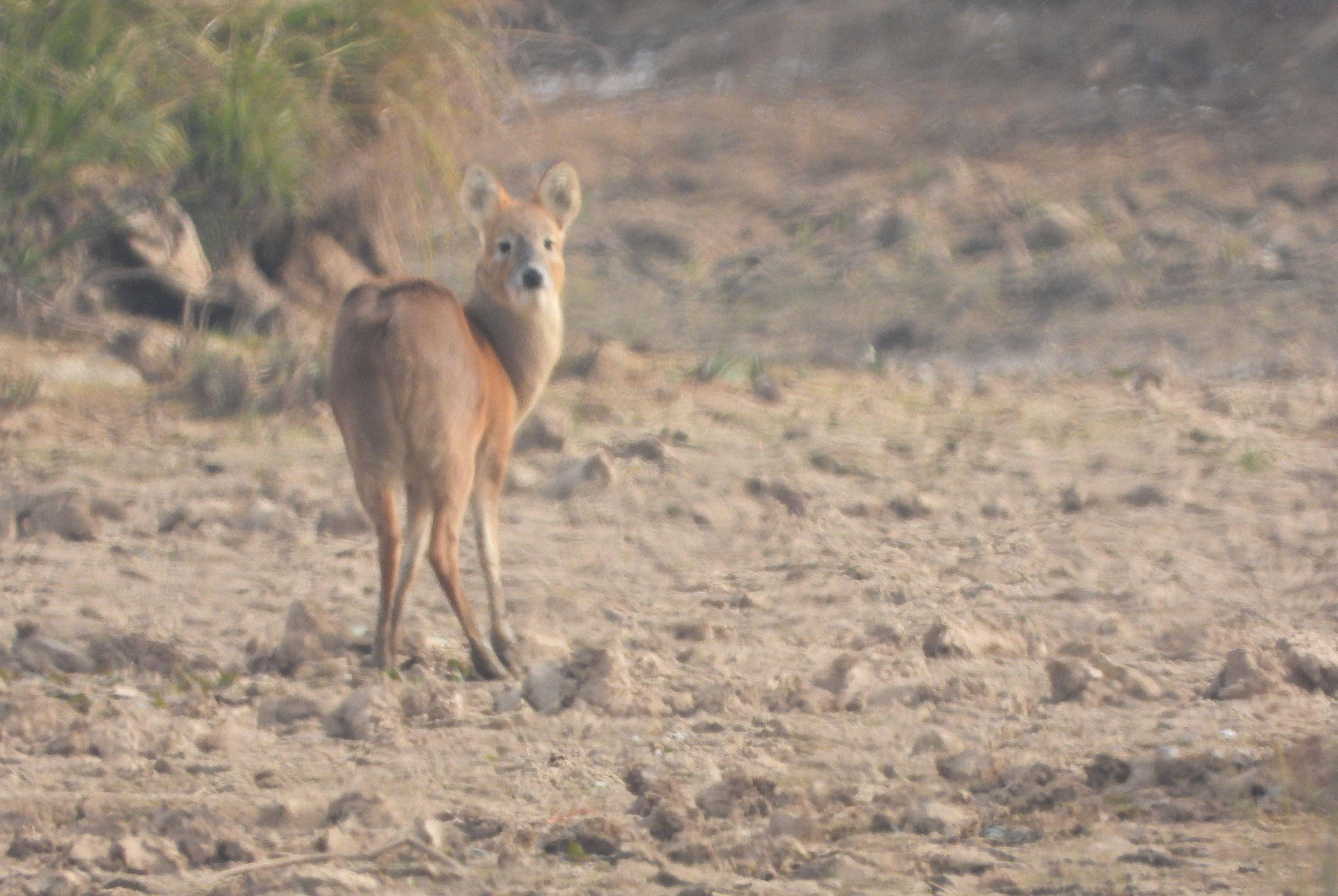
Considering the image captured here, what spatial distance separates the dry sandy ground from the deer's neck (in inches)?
28.5

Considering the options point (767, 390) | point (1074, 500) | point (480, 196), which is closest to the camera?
point (480, 196)

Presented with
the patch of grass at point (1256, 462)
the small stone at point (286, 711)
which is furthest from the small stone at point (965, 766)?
the patch of grass at point (1256, 462)

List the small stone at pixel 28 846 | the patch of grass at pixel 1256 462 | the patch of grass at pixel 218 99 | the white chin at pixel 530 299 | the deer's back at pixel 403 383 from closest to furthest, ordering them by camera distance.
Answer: the small stone at pixel 28 846
the deer's back at pixel 403 383
the white chin at pixel 530 299
the patch of grass at pixel 1256 462
the patch of grass at pixel 218 99

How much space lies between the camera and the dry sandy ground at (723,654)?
395 cm

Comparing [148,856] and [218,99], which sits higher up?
[218,99]

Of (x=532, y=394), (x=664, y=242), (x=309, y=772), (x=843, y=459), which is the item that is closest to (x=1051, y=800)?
(x=309, y=772)

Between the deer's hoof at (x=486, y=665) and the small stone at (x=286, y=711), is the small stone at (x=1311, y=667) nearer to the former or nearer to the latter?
the deer's hoof at (x=486, y=665)

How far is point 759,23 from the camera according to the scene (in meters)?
14.6

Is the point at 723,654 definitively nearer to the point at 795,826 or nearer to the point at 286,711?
the point at 286,711

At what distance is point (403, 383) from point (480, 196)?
1.35 meters

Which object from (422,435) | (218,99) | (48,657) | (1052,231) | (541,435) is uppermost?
(218,99)

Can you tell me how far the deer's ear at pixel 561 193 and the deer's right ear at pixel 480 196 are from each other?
17cm

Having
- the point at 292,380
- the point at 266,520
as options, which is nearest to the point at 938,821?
the point at 266,520

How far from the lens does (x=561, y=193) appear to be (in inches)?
256
